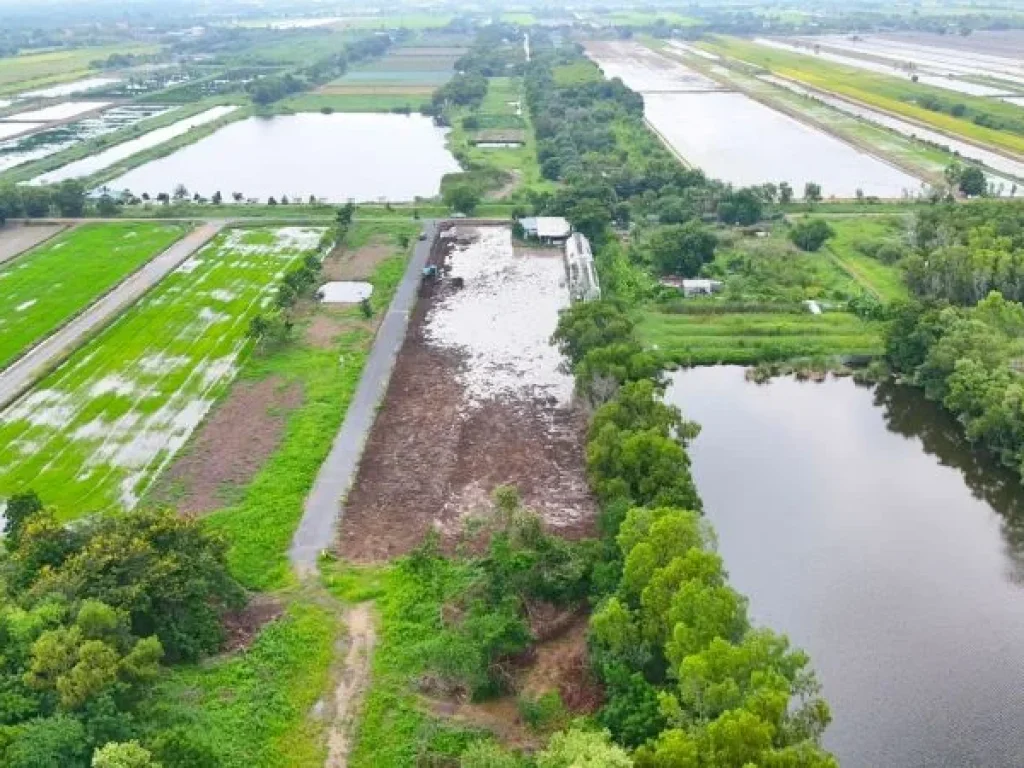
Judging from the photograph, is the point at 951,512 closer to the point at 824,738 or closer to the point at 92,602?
the point at 824,738

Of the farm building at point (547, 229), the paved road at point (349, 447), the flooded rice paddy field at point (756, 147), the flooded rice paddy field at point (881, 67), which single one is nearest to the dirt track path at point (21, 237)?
the paved road at point (349, 447)

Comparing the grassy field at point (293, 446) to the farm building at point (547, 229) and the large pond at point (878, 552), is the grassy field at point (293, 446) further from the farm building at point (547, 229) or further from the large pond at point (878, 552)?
the large pond at point (878, 552)

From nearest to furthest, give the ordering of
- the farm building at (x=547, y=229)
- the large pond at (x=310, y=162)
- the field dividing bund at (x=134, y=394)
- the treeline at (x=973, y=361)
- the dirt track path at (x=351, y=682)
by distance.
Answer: the dirt track path at (x=351, y=682)
the field dividing bund at (x=134, y=394)
the treeline at (x=973, y=361)
the farm building at (x=547, y=229)
the large pond at (x=310, y=162)

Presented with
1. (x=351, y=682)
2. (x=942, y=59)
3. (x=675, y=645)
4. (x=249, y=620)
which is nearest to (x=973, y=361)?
(x=675, y=645)

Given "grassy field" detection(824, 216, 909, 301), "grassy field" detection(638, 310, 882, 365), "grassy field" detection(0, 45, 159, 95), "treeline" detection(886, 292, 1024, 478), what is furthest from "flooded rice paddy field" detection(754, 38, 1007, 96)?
"grassy field" detection(0, 45, 159, 95)

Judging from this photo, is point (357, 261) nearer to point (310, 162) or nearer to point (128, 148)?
point (310, 162)

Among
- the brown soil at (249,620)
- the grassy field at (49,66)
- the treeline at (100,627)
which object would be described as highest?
the grassy field at (49,66)
